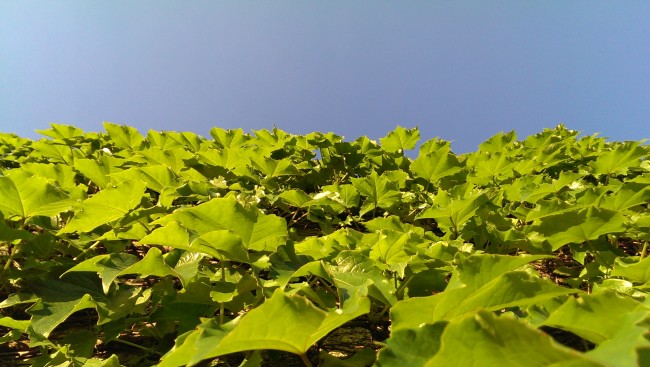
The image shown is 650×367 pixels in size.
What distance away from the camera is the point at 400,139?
312 cm

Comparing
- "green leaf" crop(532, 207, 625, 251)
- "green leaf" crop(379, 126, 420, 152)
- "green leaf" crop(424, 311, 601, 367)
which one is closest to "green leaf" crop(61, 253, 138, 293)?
"green leaf" crop(424, 311, 601, 367)

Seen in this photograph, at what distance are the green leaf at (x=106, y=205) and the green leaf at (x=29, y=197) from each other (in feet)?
0.24

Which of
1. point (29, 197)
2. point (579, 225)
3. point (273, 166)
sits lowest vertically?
point (29, 197)

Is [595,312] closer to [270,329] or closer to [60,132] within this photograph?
[270,329]

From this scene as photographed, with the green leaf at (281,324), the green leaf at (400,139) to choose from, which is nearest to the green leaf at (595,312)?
Result: the green leaf at (281,324)

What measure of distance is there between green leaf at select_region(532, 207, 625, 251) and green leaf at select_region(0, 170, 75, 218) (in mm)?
1719

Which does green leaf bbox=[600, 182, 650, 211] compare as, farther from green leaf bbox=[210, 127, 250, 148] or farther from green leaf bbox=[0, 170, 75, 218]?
green leaf bbox=[210, 127, 250, 148]

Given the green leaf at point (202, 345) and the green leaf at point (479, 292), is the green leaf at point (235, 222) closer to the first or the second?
the green leaf at point (202, 345)

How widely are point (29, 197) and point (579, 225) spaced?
1.94m

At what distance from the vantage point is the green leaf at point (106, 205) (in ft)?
4.93

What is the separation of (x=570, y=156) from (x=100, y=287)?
120 inches

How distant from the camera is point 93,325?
1.65 meters

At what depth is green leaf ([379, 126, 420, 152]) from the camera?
3088mm

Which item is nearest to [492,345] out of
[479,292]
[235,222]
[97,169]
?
[479,292]
